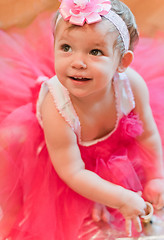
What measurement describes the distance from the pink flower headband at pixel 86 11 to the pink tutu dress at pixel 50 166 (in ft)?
0.65

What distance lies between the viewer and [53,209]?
893 millimetres

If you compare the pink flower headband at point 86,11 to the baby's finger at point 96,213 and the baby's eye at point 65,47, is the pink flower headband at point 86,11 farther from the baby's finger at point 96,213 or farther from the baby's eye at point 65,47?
the baby's finger at point 96,213

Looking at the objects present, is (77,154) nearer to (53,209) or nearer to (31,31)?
(53,209)

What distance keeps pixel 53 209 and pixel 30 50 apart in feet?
1.77

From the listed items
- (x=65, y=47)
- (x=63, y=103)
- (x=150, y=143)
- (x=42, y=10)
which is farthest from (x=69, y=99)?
(x=42, y=10)

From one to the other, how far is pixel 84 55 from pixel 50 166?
1.16 ft

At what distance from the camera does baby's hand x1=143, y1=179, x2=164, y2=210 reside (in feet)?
3.04

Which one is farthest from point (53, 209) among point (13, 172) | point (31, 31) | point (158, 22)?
point (158, 22)

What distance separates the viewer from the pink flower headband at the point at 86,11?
68 cm

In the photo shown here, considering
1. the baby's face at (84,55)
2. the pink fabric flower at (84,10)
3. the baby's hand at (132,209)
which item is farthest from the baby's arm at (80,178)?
the pink fabric flower at (84,10)

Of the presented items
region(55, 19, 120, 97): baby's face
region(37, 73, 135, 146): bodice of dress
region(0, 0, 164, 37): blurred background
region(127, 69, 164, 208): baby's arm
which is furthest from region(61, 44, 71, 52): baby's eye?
region(0, 0, 164, 37): blurred background

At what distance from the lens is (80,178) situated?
85 centimetres

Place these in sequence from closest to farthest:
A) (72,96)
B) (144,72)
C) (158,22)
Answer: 1. (72,96)
2. (144,72)
3. (158,22)

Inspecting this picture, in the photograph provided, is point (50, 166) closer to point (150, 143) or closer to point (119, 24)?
point (150, 143)
